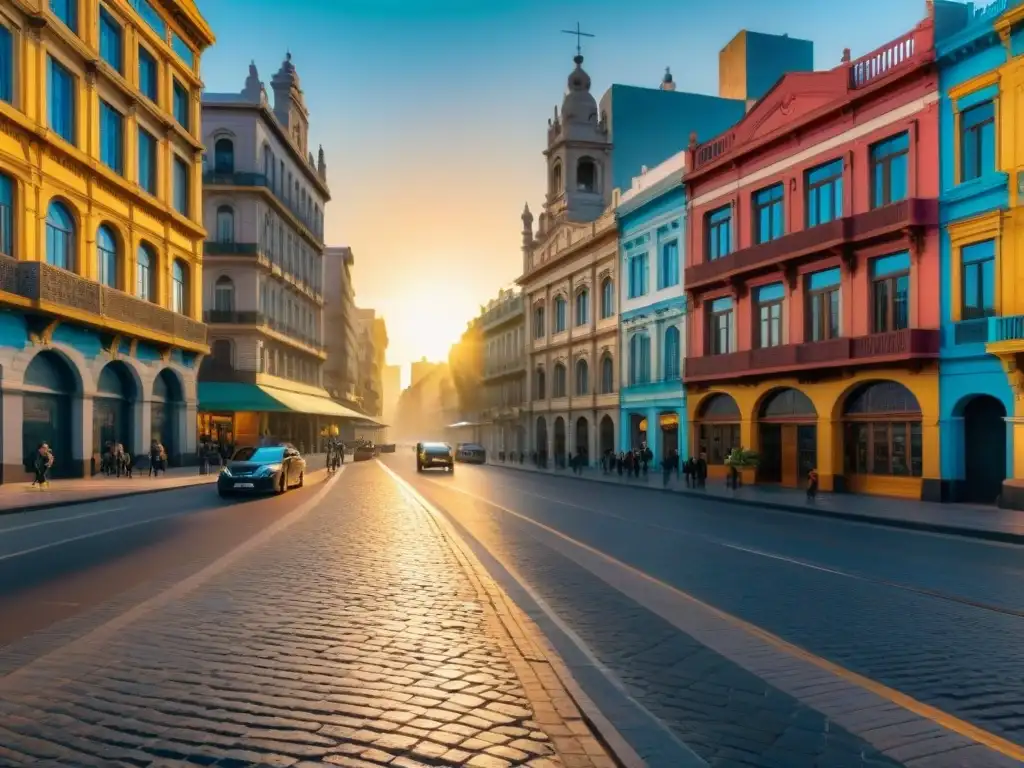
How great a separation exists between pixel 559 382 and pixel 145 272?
89.1ft

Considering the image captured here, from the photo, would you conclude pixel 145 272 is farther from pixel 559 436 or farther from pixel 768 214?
pixel 559 436

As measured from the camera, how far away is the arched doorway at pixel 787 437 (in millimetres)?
29312

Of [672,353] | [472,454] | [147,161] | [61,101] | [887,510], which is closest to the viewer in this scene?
[887,510]

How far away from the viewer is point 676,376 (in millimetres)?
38188

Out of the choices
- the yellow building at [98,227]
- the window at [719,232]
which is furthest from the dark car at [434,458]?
the window at [719,232]

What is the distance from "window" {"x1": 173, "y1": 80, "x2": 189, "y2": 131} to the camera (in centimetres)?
3941

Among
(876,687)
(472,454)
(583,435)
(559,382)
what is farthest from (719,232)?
(876,687)

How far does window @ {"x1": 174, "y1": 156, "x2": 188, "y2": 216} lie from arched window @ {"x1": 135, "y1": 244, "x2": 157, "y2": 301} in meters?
4.01

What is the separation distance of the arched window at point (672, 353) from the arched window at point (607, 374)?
6.77 m

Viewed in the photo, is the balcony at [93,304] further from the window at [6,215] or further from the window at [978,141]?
the window at [978,141]

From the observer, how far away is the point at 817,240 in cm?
2778

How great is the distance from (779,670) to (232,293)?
4944 centimetres

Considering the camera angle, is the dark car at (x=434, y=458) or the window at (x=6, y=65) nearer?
the window at (x=6, y=65)

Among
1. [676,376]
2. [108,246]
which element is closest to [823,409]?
[676,376]
